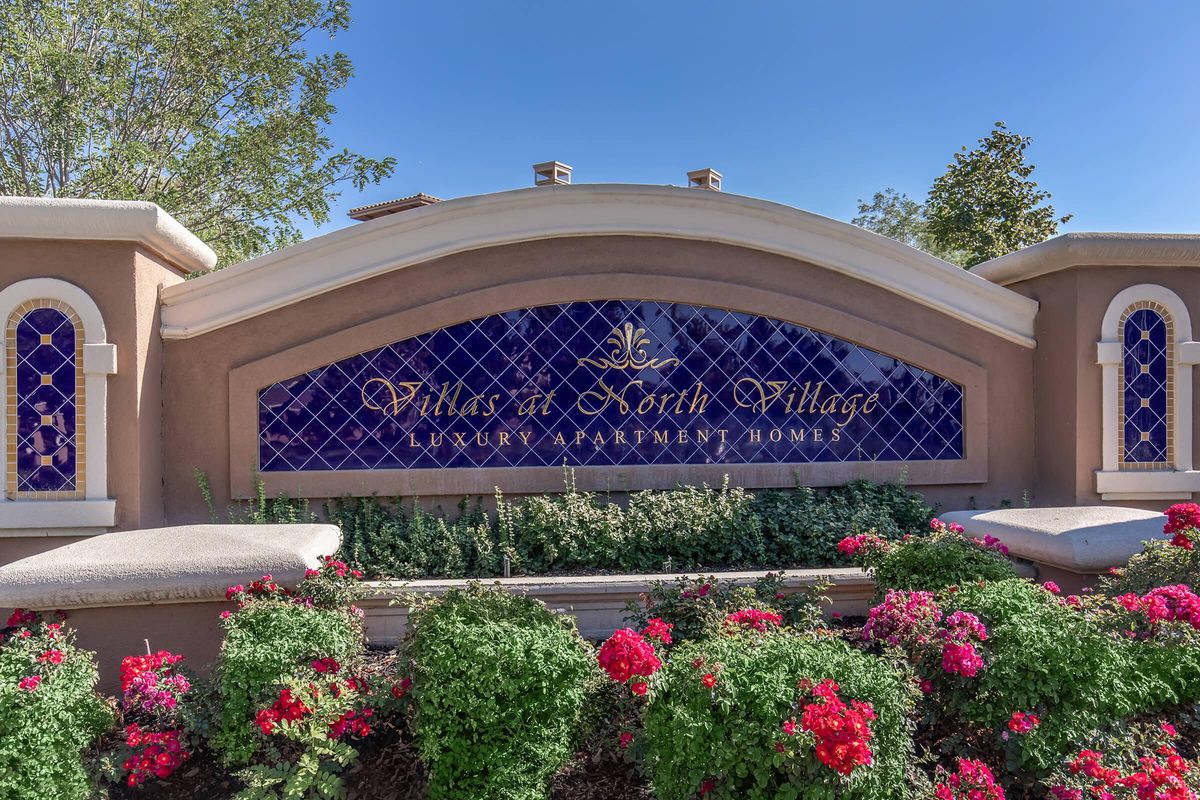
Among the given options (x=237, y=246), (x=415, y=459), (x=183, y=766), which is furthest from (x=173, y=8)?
(x=183, y=766)

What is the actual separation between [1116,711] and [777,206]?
5.29m

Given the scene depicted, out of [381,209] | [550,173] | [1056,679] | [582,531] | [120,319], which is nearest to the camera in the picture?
[1056,679]

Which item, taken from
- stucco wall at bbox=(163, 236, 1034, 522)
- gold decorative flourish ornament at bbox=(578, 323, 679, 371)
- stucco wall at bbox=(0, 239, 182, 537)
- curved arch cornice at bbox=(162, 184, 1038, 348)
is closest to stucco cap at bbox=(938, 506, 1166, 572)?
stucco wall at bbox=(163, 236, 1034, 522)

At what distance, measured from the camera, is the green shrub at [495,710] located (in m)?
3.68

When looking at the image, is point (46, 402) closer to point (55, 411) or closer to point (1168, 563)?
point (55, 411)

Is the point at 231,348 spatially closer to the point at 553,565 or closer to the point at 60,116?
the point at 553,565

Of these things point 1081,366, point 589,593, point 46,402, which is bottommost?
point 589,593

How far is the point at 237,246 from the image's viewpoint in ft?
56.7

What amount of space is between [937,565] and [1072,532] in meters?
1.45

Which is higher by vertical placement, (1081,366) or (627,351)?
(627,351)

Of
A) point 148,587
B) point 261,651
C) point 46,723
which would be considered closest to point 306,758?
point 261,651

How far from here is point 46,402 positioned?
6.45m

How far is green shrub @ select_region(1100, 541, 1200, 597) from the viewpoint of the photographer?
5156 mm

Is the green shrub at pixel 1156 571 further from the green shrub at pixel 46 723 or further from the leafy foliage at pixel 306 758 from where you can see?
the green shrub at pixel 46 723
